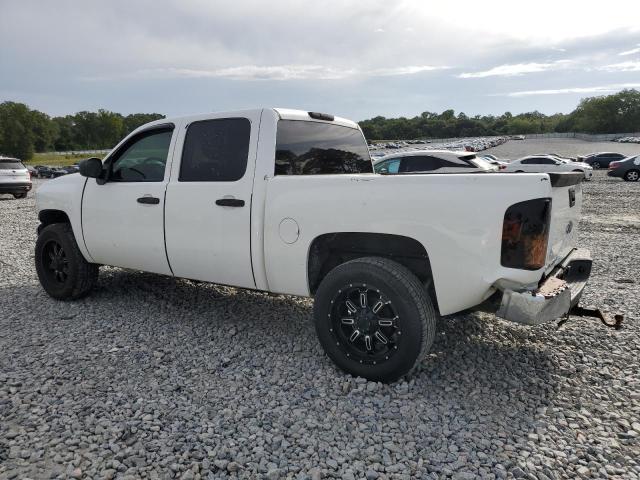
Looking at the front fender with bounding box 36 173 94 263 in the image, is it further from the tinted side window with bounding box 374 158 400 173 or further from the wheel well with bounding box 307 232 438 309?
the tinted side window with bounding box 374 158 400 173

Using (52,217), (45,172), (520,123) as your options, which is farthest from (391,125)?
(52,217)

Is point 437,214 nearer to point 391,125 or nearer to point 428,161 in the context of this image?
point 428,161

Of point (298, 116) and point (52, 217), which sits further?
point (52, 217)

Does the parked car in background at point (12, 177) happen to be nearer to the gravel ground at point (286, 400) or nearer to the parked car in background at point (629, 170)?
the gravel ground at point (286, 400)

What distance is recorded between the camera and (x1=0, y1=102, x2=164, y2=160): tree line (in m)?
93.9

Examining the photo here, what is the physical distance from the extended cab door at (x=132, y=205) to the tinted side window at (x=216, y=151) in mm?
231

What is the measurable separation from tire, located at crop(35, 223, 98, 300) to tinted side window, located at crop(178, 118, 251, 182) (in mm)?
1751

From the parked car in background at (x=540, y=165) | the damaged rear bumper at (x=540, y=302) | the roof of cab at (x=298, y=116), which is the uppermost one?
the roof of cab at (x=298, y=116)

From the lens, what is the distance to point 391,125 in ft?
468

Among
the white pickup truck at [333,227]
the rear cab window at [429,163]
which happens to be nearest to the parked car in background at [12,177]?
the rear cab window at [429,163]

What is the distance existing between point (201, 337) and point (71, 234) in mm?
2067

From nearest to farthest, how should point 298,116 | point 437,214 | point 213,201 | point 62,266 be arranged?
point 437,214 → point 213,201 → point 298,116 → point 62,266

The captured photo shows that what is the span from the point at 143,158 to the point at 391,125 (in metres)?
144

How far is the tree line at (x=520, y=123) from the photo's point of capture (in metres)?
114
